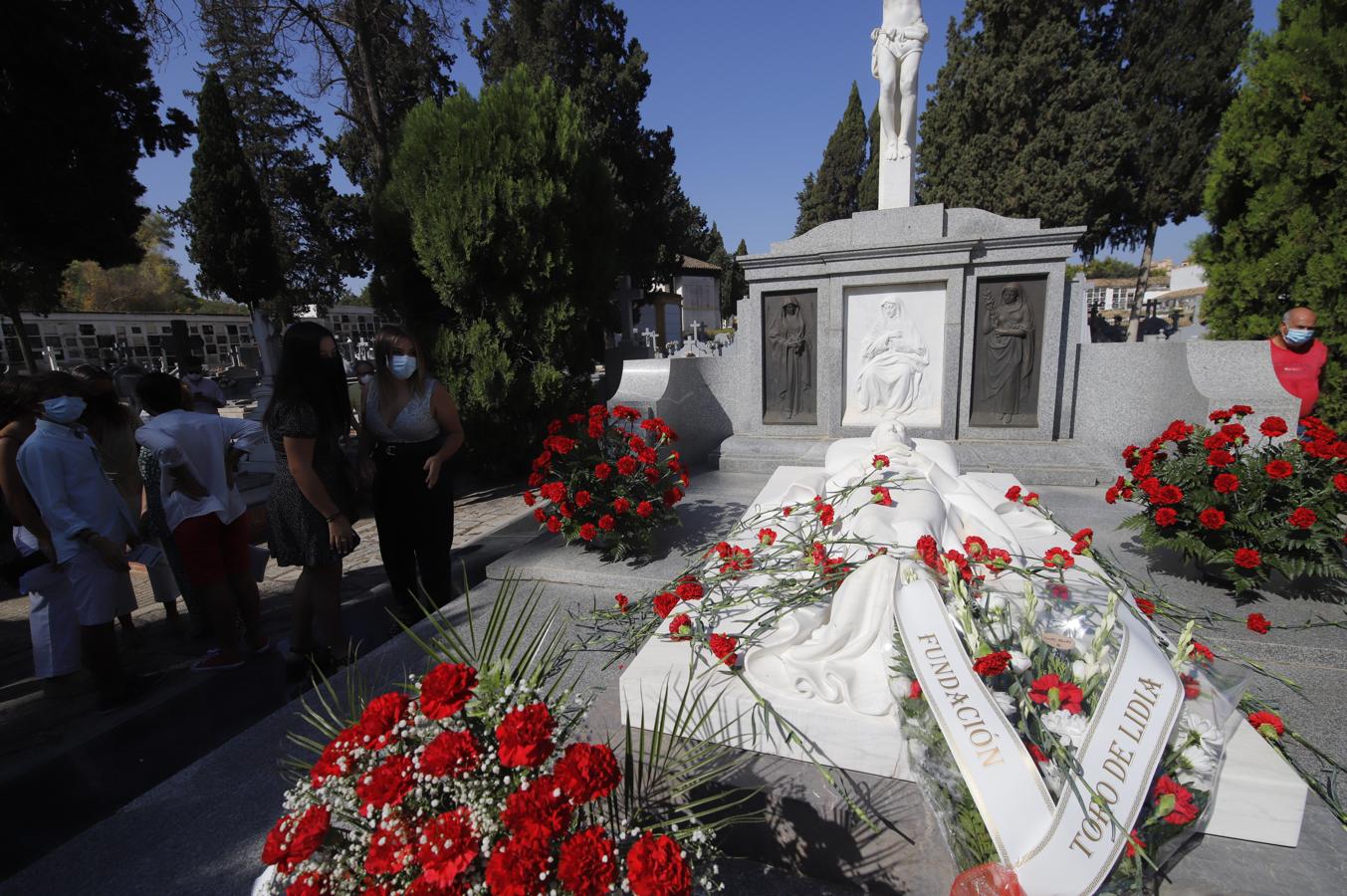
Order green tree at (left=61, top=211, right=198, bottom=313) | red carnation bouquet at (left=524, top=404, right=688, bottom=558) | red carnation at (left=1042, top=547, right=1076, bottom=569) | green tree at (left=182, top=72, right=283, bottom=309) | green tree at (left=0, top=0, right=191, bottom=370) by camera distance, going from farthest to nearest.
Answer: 1. green tree at (left=61, top=211, right=198, bottom=313)
2. green tree at (left=182, top=72, right=283, bottom=309)
3. green tree at (left=0, top=0, right=191, bottom=370)
4. red carnation bouquet at (left=524, top=404, right=688, bottom=558)
5. red carnation at (left=1042, top=547, right=1076, bottom=569)

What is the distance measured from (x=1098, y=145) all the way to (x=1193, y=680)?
65.6 feet

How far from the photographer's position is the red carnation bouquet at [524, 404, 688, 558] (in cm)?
364

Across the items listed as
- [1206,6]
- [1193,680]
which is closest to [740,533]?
[1193,680]

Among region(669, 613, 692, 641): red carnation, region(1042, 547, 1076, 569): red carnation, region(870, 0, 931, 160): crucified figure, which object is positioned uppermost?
region(870, 0, 931, 160): crucified figure

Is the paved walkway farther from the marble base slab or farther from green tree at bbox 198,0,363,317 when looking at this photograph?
green tree at bbox 198,0,363,317

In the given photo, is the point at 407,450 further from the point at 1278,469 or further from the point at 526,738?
the point at 1278,469

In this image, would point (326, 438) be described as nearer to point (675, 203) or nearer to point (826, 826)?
point (826, 826)

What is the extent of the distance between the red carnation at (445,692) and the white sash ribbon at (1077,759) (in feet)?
3.67

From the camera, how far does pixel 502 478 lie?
7.74 metres

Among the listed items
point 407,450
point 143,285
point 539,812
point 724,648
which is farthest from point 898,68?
point 143,285

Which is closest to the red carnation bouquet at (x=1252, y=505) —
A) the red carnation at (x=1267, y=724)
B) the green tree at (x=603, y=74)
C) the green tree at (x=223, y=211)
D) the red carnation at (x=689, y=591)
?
the red carnation at (x=1267, y=724)

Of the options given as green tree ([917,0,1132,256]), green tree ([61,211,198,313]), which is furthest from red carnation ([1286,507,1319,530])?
green tree ([61,211,198,313])

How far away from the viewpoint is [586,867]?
Result: 3.07 feet

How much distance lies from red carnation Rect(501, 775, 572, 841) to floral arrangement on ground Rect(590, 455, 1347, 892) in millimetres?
979
